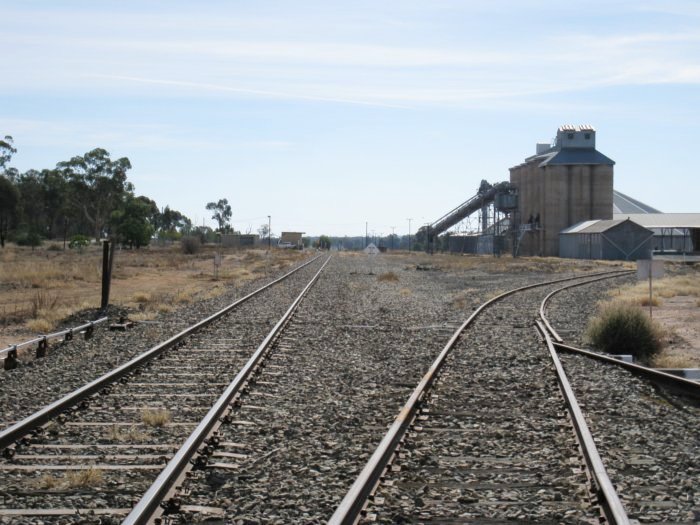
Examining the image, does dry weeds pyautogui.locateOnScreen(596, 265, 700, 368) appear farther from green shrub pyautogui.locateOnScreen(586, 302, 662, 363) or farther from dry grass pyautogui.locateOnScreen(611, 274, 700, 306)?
green shrub pyautogui.locateOnScreen(586, 302, 662, 363)

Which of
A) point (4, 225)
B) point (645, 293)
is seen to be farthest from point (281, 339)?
point (4, 225)

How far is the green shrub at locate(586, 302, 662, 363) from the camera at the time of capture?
51.8ft

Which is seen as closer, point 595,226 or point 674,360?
point 674,360

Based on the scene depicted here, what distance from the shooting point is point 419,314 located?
22.5 meters

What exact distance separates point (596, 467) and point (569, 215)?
88547 mm

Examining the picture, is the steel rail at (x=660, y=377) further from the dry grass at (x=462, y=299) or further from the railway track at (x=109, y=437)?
the dry grass at (x=462, y=299)

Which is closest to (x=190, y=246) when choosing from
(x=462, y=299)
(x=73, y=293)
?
(x=73, y=293)

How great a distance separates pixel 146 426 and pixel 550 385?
516 centimetres

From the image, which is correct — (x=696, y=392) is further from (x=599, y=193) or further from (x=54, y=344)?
(x=599, y=193)

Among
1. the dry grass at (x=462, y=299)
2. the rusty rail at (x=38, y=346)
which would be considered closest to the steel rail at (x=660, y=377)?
the rusty rail at (x=38, y=346)

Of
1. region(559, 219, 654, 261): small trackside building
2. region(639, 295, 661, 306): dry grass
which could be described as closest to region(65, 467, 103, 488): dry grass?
region(639, 295, 661, 306): dry grass

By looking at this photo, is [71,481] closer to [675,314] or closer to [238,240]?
[675,314]

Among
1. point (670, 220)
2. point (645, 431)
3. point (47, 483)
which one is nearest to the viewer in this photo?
point (47, 483)

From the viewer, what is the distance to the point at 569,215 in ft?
304
